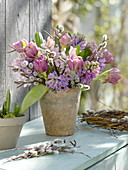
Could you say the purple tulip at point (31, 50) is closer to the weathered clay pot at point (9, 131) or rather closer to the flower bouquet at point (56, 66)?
the flower bouquet at point (56, 66)

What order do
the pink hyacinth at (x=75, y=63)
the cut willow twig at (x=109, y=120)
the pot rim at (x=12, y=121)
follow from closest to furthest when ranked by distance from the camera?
the pot rim at (x=12, y=121) < the pink hyacinth at (x=75, y=63) < the cut willow twig at (x=109, y=120)

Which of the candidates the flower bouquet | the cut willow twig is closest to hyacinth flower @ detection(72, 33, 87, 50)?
the flower bouquet

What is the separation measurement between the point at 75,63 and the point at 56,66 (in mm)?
101

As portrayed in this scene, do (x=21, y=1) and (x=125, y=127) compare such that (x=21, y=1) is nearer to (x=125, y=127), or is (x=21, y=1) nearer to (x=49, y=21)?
(x=49, y=21)

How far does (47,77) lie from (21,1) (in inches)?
20.5

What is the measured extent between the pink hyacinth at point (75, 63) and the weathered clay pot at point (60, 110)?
0.12m

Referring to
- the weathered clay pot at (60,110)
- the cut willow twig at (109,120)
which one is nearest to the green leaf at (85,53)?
the weathered clay pot at (60,110)

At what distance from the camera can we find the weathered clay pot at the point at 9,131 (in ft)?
3.44

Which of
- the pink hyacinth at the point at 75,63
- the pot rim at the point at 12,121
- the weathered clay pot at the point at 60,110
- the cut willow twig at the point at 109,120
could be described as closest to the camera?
the pot rim at the point at 12,121

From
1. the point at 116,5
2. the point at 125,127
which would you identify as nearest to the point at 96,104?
the point at 116,5

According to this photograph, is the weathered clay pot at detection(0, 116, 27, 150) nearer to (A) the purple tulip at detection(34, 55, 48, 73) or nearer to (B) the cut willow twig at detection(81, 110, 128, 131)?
(A) the purple tulip at detection(34, 55, 48, 73)

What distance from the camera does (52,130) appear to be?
1.32 meters

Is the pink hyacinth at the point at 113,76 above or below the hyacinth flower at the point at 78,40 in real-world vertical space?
below

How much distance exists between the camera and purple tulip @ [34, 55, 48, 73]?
3.90 feet
